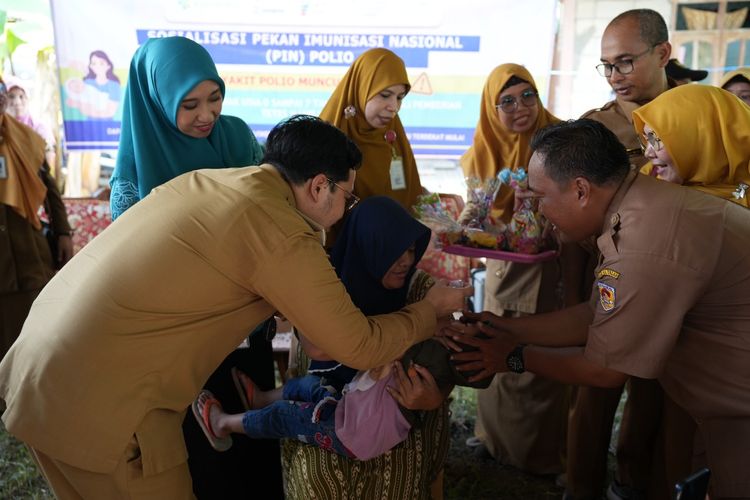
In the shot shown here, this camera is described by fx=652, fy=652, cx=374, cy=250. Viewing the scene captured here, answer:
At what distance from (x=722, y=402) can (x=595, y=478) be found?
1.22 meters

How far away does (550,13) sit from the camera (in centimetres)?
495

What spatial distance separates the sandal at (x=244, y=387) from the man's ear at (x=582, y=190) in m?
1.41

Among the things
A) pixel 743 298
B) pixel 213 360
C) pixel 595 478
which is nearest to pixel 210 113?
pixel 213 360

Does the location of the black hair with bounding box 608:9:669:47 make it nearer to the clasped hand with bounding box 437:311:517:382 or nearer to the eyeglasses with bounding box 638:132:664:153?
the eyeglasses with bounding box 638:132:664:153

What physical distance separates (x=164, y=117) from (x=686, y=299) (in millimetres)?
1926

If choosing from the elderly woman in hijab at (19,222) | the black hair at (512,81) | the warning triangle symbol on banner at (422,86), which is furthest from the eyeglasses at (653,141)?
the elderly woman in hijab at (19,222)

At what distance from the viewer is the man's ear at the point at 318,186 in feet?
5.91

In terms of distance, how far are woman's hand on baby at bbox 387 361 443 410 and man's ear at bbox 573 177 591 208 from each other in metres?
0.74

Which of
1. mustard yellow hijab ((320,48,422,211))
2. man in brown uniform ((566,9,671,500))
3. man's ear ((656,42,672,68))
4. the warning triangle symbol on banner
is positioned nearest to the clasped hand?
man in brown uniform ((566,9,671,500))

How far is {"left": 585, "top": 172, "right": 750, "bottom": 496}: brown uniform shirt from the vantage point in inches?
66.4

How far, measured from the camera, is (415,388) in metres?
2.13

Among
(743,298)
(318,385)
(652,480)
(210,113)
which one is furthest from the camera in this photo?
(652,480)

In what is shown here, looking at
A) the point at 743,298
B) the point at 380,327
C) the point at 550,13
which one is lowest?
the point at 380,327

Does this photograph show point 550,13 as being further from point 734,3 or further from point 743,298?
point 743,298
